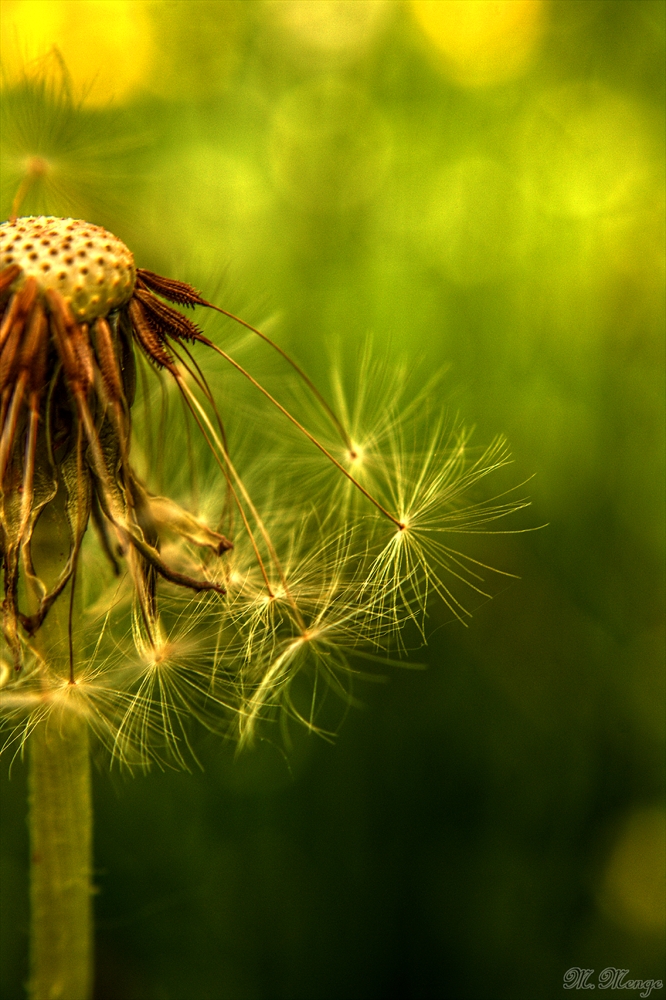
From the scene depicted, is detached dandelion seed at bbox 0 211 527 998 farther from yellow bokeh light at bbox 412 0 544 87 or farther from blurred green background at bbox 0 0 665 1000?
yellow bokeh light at bbox 412 0 544 87

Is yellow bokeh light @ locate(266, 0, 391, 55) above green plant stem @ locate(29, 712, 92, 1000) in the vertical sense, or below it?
above

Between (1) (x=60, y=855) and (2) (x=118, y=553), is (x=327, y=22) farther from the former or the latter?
(1) (x=60, y=855)

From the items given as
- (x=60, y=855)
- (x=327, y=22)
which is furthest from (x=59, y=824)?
(x=327, y=22)

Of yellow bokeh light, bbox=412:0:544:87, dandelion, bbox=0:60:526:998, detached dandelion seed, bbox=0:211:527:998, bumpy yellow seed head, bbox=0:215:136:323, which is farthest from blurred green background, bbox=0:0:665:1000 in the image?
bumpy yellow seed head, bbox=0:215:136:323

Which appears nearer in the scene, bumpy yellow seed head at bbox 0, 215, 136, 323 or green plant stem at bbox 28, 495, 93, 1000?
bumpy yellow seed head at bbox 0, 215, 136, 323

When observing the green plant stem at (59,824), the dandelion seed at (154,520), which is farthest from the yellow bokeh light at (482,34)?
the green plant stem at (59,824)

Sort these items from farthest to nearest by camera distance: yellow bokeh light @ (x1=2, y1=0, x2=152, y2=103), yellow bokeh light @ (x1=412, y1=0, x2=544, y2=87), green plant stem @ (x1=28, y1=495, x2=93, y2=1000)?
yellow bokeh light @ (x1=412, y1=0, x2=544, y2=87)
yellow bokeh light @ (x1=2, y1=0, x2=152, y2=103)
green plant stem @ (x1=28, y1=495, x2=93, y2=1000)
